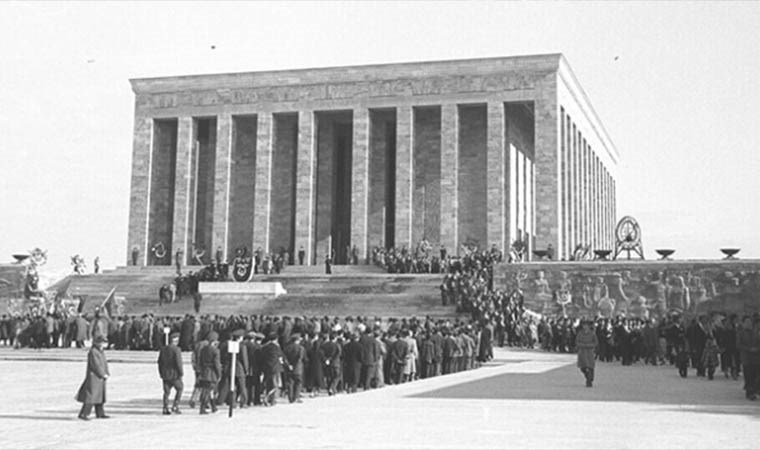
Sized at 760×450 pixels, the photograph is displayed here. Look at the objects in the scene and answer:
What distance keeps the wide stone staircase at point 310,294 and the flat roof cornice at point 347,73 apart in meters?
9.35

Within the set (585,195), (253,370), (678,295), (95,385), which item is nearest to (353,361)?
(253,370)

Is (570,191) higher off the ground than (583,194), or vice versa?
(583,194)

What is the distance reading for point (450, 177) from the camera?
42.5 meters

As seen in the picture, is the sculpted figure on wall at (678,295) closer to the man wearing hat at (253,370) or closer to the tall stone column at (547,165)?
the tall stone column at (547,165)

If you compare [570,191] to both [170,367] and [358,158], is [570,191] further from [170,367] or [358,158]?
[170,367]

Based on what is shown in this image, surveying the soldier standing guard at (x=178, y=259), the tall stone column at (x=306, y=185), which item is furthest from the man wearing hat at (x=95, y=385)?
the tall stone column at (x=306, y=185)

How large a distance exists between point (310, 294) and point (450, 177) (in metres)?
11.2

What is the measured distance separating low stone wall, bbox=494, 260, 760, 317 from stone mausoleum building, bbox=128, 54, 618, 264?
22.5 feet

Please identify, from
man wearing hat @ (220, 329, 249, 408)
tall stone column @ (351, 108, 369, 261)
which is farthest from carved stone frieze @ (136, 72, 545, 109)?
man wearing hat @ (220, 329, 249, 408)

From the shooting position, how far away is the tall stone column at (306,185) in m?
44.0

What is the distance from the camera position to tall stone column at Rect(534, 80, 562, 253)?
41219mm

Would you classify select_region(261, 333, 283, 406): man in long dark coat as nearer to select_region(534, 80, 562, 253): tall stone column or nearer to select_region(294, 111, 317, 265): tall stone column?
select_region(534, 80, 562, 253): tall stone column

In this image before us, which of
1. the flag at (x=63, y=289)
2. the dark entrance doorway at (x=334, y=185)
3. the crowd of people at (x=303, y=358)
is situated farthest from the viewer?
the dark entrance doorway at (x=334, y=185)

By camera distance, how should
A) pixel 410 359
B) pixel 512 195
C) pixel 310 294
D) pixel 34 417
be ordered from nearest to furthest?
pixel 34 417, pixel 410 359, pixel 310 294, pixel 512 195
